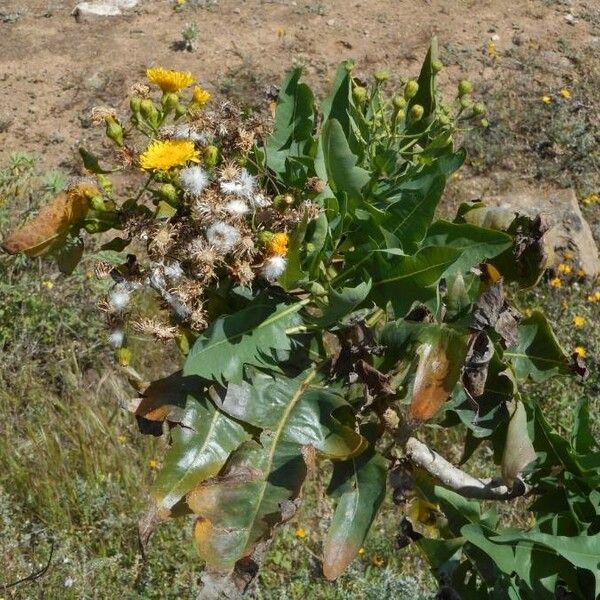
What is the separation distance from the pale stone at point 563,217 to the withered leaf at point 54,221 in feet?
12.5

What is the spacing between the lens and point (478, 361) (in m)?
1.43

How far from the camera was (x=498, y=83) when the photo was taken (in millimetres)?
6457

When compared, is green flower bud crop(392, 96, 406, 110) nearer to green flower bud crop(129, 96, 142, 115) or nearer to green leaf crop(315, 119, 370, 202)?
green leaf crop(315, 119, 370, 202)

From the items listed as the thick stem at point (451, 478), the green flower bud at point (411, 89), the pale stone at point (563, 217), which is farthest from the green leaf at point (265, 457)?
the pale stone at point (563, 217)

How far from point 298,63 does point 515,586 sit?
5195mm

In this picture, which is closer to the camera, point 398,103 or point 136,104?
point 136,104

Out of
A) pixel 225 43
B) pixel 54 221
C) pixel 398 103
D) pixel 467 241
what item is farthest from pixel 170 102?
pixel 225 43

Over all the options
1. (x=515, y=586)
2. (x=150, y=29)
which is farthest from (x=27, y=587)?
(x=150, y=29)

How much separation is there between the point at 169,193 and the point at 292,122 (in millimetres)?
301

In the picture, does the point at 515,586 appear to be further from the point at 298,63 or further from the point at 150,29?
the point at 150,29

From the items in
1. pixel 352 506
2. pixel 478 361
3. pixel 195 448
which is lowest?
pixel 352 506

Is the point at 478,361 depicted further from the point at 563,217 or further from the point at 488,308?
the point at 563,217

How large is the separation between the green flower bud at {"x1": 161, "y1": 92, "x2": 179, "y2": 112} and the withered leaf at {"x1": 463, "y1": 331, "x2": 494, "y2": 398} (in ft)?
2.07

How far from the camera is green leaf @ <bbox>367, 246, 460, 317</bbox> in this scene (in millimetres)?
1383
